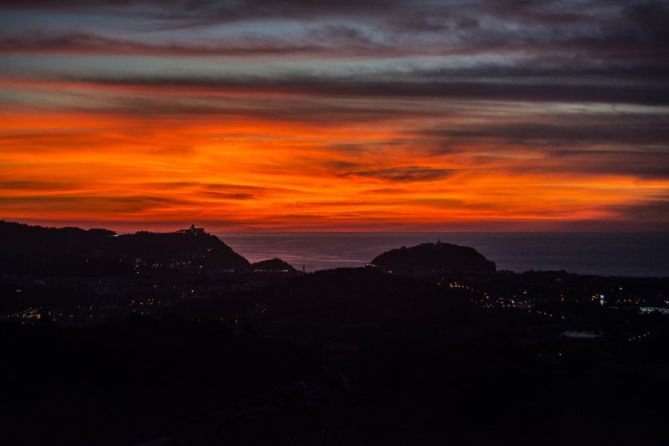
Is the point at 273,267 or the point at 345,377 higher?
the point at 273,267

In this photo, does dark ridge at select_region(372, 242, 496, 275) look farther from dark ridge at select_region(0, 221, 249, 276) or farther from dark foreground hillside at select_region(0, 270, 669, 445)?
dark foreground hillside at select_region(0, 270, 669, 445)

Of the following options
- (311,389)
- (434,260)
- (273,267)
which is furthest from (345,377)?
(434,260)

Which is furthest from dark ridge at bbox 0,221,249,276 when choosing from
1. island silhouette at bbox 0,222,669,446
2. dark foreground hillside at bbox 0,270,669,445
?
dark foreground hillside at bbox 0,270,669,445

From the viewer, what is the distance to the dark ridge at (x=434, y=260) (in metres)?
128

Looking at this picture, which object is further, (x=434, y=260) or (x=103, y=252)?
(x=434, y=260)

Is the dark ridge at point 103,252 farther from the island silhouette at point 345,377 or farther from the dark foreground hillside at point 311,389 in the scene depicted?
the dark foreground hillside at point 311,389

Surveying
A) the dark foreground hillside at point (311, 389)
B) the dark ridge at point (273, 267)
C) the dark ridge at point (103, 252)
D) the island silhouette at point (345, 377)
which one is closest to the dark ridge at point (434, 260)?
the dark ridge at point (273, 267)

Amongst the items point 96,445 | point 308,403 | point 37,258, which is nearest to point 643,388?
point 308,403

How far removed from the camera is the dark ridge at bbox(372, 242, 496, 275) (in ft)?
420

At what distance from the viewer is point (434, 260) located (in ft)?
433

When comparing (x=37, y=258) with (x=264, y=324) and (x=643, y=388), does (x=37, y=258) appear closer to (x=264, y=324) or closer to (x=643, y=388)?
(x=264, y=324)

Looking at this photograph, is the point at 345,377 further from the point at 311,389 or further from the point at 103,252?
the point at 103,252

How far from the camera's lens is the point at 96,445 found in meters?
28.1

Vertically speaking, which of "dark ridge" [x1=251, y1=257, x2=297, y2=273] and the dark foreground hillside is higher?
"dark ridge" [x1=251, y1=257, x2=297, y2=273]
